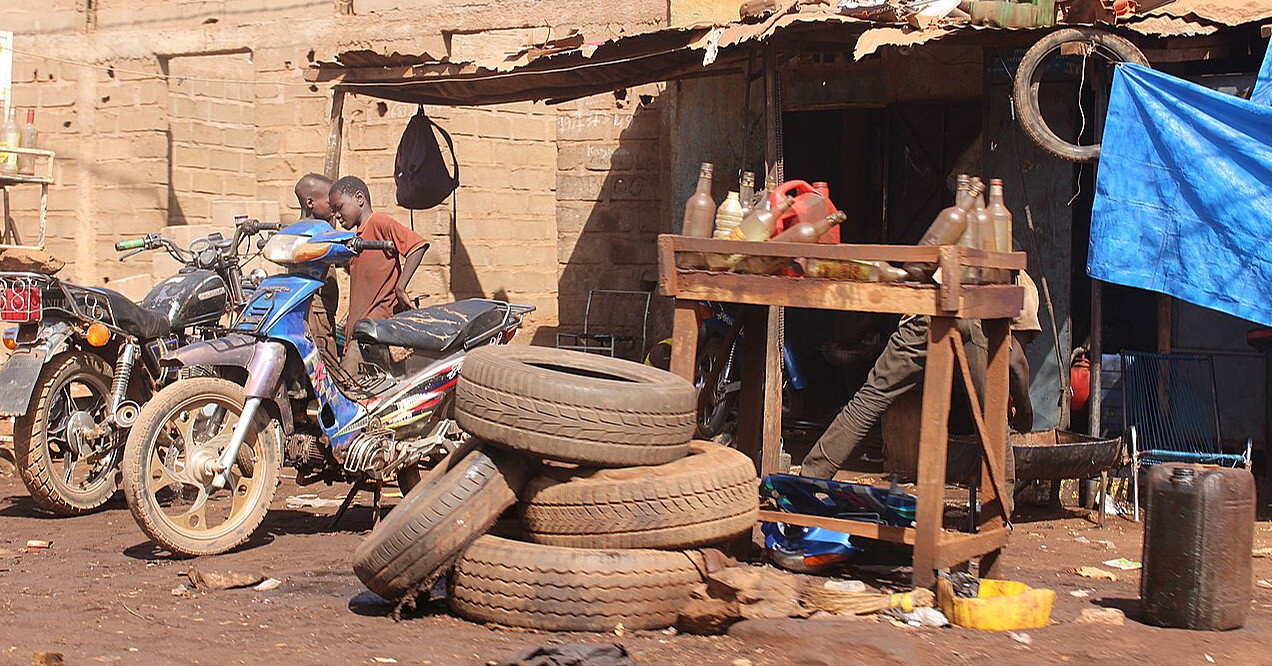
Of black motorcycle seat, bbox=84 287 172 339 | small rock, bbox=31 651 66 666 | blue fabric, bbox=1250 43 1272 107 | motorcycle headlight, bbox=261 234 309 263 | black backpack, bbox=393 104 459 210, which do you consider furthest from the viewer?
black backpack, bbox=393 104 459 210

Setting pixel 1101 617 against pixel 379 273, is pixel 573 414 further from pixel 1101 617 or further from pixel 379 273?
pixel 379 273

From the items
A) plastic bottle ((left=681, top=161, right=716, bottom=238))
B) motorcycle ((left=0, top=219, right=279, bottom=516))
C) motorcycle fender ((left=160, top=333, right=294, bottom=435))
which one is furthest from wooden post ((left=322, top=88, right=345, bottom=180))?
plastic bottle ((left=681, top=161, right=716, bottom=238))

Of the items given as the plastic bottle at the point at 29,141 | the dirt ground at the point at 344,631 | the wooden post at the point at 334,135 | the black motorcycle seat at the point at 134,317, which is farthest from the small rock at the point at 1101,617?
the plastic bottle at the point at 29,141

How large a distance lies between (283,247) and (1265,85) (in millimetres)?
5120

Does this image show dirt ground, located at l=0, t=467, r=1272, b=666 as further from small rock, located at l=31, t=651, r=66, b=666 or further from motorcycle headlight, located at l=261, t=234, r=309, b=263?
motorcycle headlight, located at l=261, t=234, r=309, b=263

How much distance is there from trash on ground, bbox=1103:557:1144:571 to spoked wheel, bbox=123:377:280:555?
12.6 ft

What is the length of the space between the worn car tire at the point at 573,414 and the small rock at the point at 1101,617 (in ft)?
4.99

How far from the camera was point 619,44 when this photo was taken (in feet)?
26.1

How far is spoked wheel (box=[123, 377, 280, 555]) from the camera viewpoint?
17.4 feet

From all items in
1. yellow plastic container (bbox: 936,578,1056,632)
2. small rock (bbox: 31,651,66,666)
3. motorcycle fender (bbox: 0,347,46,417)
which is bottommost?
small rock (bbox: 31,651,66,666)

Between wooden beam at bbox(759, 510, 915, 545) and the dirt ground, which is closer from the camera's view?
the dirt ground

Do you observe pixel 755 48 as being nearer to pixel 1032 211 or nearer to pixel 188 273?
pixel 1032 211

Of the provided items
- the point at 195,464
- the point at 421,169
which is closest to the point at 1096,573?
the point at 195,464

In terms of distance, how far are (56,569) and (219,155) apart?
881 cm
